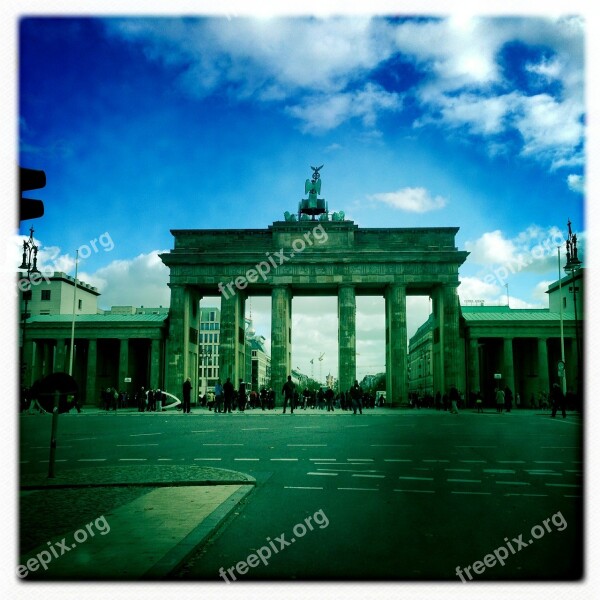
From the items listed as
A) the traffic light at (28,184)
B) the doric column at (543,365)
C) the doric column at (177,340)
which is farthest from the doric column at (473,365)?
the traffic light at (28,184)

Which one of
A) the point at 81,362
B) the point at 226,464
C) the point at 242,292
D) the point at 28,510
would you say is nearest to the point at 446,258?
the point at 242,292

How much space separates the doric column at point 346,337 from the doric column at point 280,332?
5.38 m

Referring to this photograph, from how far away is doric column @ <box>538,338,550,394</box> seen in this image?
68.8m

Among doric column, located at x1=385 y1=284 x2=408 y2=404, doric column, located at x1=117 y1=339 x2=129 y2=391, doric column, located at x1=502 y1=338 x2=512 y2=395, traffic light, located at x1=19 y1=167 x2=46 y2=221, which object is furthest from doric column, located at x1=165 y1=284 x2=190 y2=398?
traffic light, located at x1=19 y1=167 x2=46 y2=221

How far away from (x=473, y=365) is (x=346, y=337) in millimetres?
13287

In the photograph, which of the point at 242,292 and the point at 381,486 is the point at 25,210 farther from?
the point at 242,292

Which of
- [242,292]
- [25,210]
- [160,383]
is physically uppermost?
[242,292]

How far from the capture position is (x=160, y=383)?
71500mm

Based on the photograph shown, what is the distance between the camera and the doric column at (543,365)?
6881 cm

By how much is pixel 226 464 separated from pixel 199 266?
5700 cm

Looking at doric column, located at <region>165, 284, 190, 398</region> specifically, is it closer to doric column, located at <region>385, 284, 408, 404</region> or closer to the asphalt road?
doric column, located at <region>385, 284, 408, 404</region>

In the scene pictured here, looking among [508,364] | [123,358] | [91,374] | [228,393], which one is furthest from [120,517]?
[91,374]

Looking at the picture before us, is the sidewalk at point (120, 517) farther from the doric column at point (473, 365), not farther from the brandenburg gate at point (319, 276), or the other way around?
the doric column at point (473, 365)

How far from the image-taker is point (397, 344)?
67.6 m
